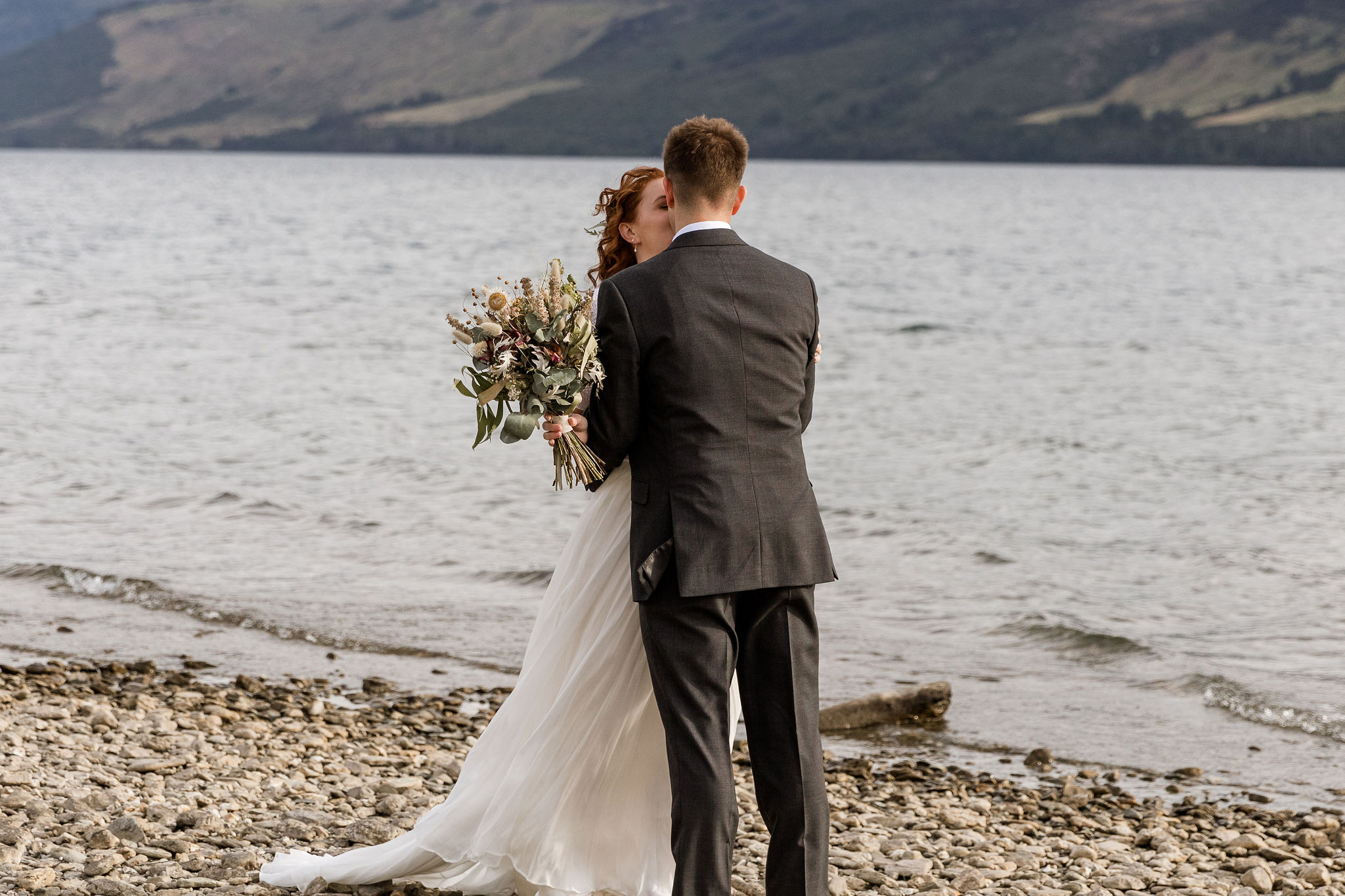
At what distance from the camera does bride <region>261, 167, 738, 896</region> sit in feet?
14.3

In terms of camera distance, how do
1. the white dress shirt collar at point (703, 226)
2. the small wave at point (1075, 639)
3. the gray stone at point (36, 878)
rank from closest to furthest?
the white dress shirt collar at point (703, 226)
the gray stone at point (36, 878)
the small wave at point (1075, 639)

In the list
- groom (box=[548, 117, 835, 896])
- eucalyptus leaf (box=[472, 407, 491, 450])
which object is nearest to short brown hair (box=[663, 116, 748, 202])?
groom (box=[548, 117, 835, 896])

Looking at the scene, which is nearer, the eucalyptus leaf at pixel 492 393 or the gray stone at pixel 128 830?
the eucalyptus leaf at pixel 492 393

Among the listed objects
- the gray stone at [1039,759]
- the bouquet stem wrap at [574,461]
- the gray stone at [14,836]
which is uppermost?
the bouquet stem wrap at [574,461]

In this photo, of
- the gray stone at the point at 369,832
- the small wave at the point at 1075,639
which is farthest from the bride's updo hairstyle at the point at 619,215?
the small wave at the point at 1075,639

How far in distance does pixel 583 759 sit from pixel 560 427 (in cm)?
121

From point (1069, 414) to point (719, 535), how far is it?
2125 cm

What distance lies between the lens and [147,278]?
46.1 metres

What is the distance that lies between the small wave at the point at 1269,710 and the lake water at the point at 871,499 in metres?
0.03

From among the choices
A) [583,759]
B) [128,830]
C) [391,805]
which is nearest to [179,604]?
→ [391,805]

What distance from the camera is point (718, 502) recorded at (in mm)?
3875

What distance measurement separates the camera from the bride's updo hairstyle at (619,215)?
445cm

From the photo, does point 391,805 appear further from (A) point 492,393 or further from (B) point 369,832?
(A) point 492,393

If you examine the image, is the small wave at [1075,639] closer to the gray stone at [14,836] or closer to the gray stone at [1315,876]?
the gray stone at [1315,876]
